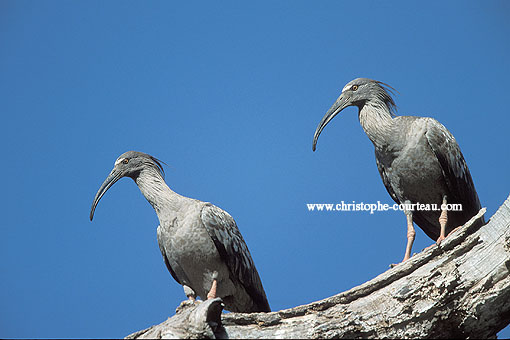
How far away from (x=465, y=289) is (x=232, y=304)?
11.9 feet

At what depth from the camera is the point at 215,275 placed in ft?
28.2

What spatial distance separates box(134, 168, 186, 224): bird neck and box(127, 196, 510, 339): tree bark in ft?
7.66

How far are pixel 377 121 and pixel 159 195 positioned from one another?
11.9ft

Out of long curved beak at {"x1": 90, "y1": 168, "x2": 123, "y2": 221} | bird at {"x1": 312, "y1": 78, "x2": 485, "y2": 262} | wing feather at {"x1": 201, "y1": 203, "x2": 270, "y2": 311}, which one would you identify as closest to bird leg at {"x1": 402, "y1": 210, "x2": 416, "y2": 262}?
bird at {"x1": 312, "y1": 78, "x2": 485, "y2": 262}

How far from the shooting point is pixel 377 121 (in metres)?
9.09

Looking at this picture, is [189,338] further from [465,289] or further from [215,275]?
[465,289]

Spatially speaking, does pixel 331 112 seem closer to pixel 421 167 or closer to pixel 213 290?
pixel 421 167

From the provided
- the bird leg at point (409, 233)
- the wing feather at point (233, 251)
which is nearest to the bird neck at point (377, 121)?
the bird leg at point (409, 233)

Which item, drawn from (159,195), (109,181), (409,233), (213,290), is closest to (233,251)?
(213,290)

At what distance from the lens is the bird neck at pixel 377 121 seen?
29.2 ft

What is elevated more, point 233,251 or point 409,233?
point 233,251

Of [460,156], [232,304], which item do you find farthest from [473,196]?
[232,304]

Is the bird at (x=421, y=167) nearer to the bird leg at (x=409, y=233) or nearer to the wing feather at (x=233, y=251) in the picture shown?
the bird leg at (x=409, y=233)

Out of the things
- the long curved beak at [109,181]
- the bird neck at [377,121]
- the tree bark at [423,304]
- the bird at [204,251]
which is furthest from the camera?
the long curved beak at [109,181]
